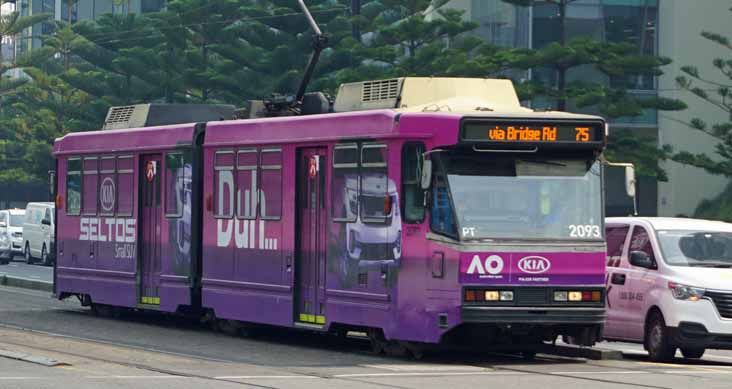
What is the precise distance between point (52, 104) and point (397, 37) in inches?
1016

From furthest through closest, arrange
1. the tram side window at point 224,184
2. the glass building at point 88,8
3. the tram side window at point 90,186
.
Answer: the glass building at point 88,8 < the tram side window at point 90,186 < the tram side window at point 224,184

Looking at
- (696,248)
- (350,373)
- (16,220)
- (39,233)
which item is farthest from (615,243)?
(16,220)

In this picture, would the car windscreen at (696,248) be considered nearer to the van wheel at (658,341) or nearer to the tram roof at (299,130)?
the van wheel at (658,341)

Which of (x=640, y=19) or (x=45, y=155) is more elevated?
(x=640, y=19)

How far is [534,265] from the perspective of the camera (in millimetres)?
15438

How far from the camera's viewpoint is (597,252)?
15.7m

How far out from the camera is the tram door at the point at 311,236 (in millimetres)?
17516

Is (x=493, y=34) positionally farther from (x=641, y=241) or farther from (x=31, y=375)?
(x=31, y=375)

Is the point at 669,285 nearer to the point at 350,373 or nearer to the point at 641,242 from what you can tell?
the point at 641,242

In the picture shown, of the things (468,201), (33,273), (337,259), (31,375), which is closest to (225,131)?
(337,259)

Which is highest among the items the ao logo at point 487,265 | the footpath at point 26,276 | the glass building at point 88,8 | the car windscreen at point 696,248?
the glass building at point 88,8

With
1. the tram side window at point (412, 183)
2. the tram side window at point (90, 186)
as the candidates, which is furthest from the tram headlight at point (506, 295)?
the tram side window at point (90, 186)

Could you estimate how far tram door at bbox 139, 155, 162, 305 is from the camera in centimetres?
2131

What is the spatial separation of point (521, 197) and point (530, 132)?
664mm
